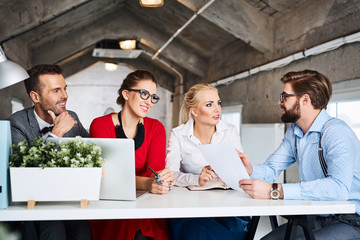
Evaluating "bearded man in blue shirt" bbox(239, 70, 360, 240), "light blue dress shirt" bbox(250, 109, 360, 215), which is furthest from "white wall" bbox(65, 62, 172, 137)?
"light blue dress shirt" bbox(250, 109, 360, 215)

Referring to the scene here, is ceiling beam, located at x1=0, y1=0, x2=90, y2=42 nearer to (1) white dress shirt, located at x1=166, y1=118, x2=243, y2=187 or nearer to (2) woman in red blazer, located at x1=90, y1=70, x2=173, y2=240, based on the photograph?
(2) woman in red blazer, located at x1=90, y1=70, x2=173, y2=240

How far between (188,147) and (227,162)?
0.97m

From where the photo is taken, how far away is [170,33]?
8.72 meters

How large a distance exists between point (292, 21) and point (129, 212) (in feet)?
14.3

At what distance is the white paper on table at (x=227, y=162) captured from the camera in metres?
1.89

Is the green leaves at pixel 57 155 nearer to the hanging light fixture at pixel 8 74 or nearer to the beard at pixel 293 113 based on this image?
the hanging light fixture at pixel 8 74

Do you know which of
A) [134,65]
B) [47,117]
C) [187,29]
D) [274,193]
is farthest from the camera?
[134,65]

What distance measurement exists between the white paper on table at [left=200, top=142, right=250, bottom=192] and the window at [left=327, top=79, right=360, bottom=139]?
2.43m

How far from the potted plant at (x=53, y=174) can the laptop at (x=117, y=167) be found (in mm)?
103

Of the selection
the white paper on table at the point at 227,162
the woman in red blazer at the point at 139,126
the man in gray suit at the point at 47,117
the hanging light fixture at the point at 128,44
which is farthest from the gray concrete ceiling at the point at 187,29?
the man in gray suit at the point at 47,117

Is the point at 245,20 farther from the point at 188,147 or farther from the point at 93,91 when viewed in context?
the point at 93,91

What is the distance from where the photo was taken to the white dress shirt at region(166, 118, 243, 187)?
9.43 ft

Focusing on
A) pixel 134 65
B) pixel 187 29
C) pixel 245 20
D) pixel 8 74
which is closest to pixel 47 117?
pixel 8 74

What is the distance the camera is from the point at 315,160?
2205 mm
